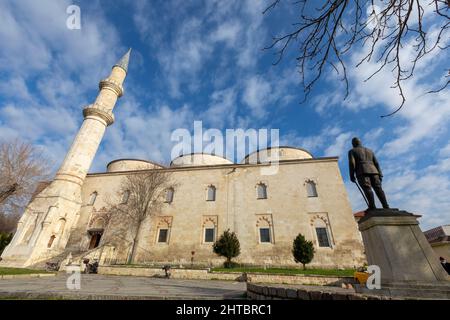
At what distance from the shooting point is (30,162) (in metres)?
16.2

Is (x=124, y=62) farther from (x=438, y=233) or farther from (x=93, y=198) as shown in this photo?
(x=438, y=233)

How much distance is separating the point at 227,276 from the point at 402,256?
33.3 feet

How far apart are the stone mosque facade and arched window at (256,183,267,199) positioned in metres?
0.10

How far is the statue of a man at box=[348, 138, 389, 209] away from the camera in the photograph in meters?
5.26

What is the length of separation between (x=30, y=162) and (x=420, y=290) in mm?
21831

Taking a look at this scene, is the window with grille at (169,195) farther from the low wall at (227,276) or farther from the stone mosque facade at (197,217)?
the low wall at (227,276)

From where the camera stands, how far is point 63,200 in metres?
20.2

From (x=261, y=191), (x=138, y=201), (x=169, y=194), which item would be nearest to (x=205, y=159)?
(x=169, y=194)

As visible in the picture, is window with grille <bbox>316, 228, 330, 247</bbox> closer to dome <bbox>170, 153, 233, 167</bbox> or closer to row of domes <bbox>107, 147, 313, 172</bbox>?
row of domes <bbox>107, 147, 313, 172</bbox>

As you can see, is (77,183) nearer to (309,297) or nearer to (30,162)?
(30,162)

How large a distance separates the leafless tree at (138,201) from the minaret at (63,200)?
3991 mm

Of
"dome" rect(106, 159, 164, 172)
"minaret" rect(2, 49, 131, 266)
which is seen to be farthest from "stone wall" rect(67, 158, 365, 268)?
"dome" rect(106, 159, 164, 172)
